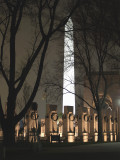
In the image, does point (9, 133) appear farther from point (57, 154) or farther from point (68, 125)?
point (68, 125)

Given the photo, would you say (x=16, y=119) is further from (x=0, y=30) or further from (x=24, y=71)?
(x=0, y=30)

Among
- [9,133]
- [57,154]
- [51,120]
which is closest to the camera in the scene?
[57,154]

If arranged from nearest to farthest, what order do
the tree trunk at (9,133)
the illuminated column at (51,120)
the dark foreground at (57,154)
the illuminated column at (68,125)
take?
1. the dark foreground at (57,154)
2. the tree trunk at (9,133)
3. the illuminated column at (51,120)
4. the illuminated column at (68,125)

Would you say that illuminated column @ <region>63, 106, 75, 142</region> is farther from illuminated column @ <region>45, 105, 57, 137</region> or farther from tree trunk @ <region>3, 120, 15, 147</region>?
tree trunk @ <region>3, 120, 15, 147</region>

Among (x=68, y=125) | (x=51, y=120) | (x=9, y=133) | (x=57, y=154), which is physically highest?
(x=51, y=120)

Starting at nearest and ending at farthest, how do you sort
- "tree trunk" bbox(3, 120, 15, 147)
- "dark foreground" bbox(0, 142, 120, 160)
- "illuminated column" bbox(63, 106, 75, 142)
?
"dark foreground" bbox(0, 142, 120, 160) < "tree trunk" bbox(3, 120, 15, 147) < "illuminated column" bbox(63, 106, 75, 142)

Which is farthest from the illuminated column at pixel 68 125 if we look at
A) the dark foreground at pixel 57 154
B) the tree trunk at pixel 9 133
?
the dark foreground at pixel 57 154

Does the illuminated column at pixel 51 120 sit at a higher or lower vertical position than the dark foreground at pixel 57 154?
higher

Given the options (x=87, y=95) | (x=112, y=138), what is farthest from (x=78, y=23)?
(x=87, y=95)

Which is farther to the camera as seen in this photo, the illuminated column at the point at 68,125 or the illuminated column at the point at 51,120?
the illuminated column at the point at 68,125

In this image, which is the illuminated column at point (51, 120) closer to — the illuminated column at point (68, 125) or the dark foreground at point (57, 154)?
the illuminated column at point (68, 125)

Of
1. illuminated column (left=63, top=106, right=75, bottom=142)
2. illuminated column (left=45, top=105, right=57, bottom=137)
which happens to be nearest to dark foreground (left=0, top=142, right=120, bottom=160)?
illuminated column (left=45, top=105, right=57, bottom=137)

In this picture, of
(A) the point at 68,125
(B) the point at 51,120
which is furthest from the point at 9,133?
(A) the point at 68,125

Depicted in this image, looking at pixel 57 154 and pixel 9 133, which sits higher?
pixel 9 133
